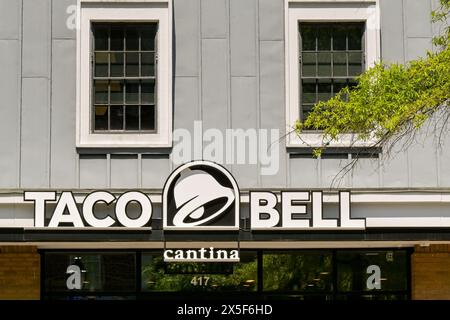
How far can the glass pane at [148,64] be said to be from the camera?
52.9ft

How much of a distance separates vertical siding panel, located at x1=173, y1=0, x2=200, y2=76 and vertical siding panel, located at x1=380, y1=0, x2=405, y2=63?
2.77m

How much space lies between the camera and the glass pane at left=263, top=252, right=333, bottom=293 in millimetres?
17219

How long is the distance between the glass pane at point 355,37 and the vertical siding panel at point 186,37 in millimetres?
2308

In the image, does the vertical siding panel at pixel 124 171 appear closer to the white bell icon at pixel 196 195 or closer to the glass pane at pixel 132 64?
the white bell icon at pixel 196 195

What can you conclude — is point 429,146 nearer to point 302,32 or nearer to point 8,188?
point 302,32

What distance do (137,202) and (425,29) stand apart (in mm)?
5019

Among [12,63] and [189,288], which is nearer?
[12,63]

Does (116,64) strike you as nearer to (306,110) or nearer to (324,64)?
A: (306,110)

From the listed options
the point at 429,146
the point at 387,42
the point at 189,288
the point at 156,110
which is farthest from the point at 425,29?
the point at 189,288

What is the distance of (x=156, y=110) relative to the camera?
52.4ft

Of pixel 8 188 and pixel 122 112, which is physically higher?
pixel 122 112

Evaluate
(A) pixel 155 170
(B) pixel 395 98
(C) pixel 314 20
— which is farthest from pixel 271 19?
(B) pixel 395 98

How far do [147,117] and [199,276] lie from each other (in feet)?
9.10

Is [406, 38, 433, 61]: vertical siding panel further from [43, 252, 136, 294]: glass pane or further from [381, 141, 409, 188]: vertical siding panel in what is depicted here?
[43, 252, 136, 294]: glass pane
